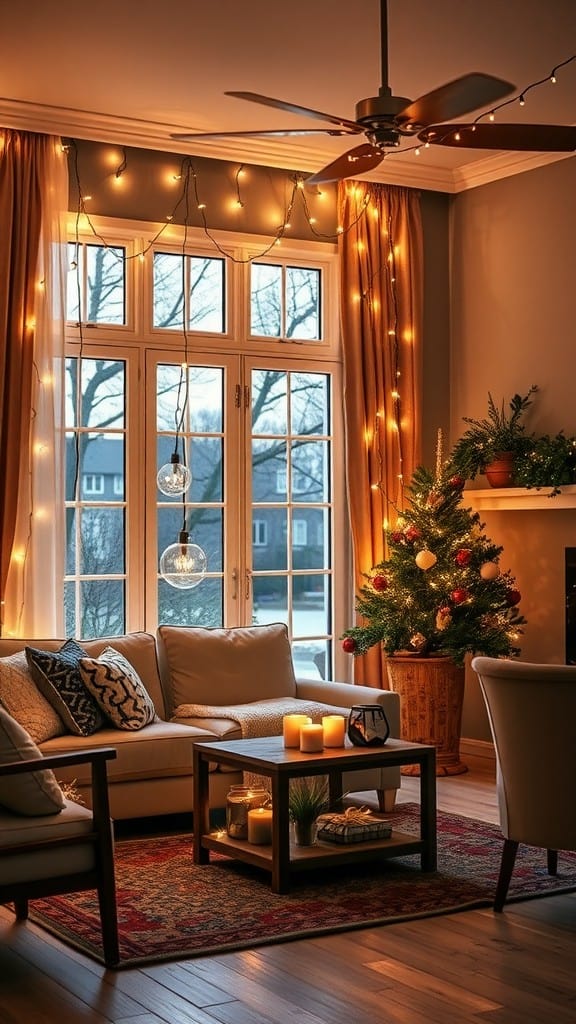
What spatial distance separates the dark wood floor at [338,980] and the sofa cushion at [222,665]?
1979 mm

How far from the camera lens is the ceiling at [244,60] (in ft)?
17.4

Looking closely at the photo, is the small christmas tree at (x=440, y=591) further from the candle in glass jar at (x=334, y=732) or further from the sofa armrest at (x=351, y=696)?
the candle in glass jar at (x=334, y=732)

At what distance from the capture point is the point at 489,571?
6.76 m

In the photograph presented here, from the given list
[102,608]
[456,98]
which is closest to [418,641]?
[102,608]

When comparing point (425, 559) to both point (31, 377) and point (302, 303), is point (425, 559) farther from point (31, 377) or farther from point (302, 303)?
point (31, 377)

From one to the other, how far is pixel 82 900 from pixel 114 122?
3960 mm

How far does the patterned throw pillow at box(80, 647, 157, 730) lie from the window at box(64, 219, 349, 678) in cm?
114

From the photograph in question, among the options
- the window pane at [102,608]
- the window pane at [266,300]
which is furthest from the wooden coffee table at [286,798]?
the window pane at [266,300]

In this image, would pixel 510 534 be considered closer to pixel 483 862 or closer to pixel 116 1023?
pixel 483 862

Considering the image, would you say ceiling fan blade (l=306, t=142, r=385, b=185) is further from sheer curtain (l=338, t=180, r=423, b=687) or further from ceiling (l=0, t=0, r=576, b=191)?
sheer curtain (l=338, t=180, r=423, b=687)

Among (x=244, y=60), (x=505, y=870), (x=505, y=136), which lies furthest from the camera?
(x=244, y=60)

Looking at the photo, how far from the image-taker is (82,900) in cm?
449

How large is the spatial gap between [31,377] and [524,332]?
2.83 meters

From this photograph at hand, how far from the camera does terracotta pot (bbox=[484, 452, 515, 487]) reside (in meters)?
7.15
